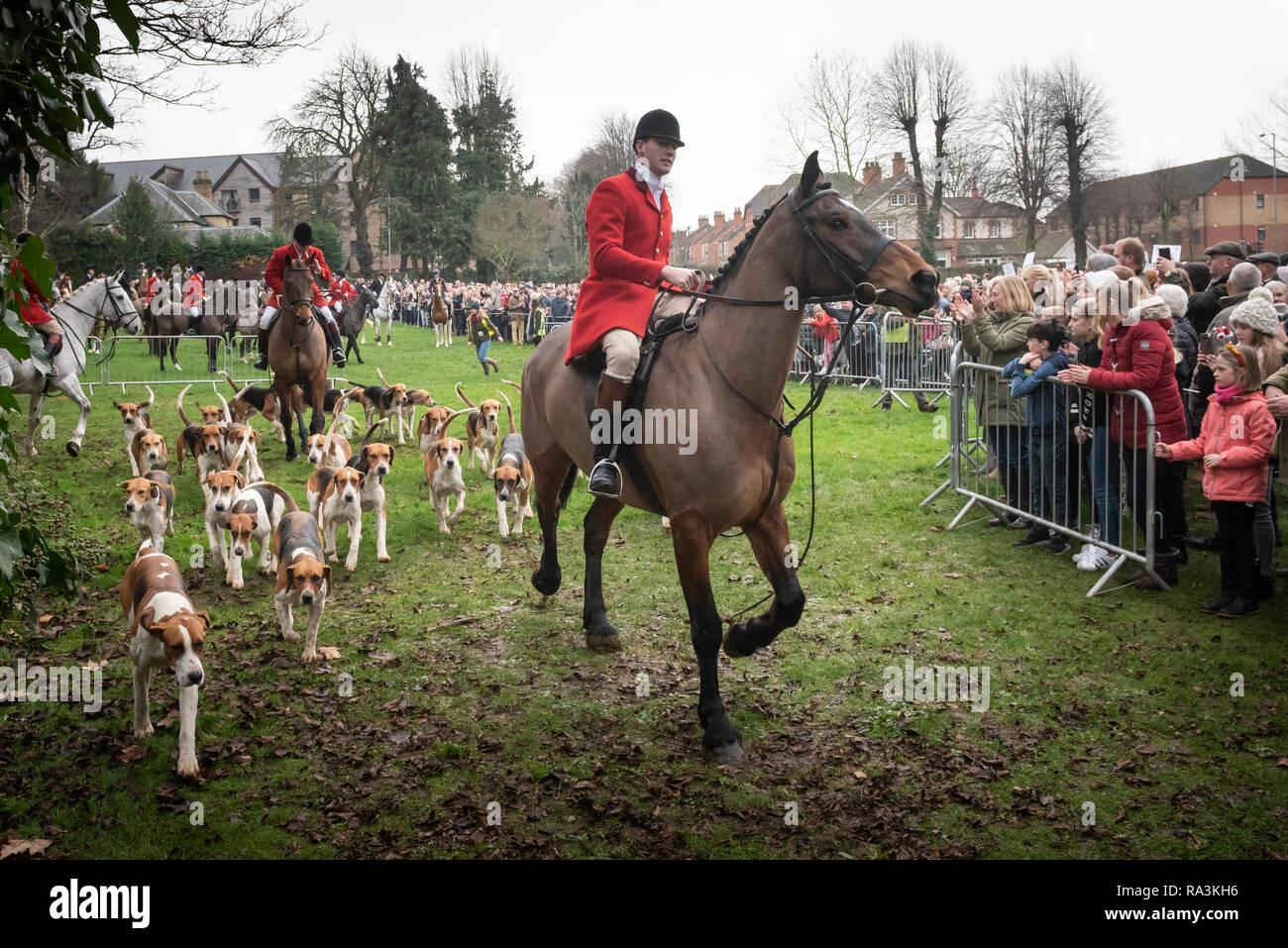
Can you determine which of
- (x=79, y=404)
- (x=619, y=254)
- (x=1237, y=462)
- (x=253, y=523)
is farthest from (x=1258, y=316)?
(x=79, y=404)

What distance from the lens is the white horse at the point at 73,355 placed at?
11469 mm

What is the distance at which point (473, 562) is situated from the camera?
8.95 metres

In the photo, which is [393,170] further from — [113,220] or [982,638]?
[982,638]

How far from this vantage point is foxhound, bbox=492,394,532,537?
9781 mm

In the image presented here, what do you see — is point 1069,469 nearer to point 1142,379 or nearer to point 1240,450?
point 1142,379

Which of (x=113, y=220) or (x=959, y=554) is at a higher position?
(x=113, y=220)

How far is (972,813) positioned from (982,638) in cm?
246

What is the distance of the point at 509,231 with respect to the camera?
51.3 meters

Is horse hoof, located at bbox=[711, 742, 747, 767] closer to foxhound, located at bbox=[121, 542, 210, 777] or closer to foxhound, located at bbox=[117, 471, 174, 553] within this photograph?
foxhound, located at bbox=[121, 542, 210, 777]

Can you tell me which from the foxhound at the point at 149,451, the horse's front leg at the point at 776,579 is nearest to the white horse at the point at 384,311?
the foxhound at the point at 149,451

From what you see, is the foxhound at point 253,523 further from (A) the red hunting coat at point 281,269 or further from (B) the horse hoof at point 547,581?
(A) the red hunting coat at point 281,269
